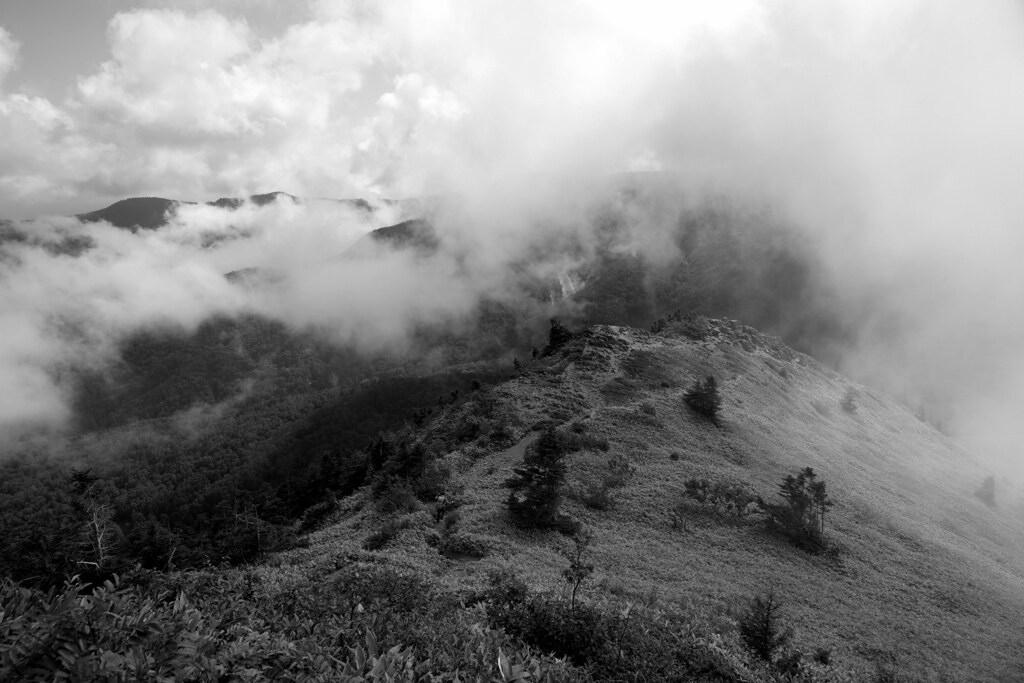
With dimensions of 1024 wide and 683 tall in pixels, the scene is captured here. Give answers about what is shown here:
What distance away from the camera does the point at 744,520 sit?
38.8m

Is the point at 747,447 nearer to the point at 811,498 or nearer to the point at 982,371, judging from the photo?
the point at 811,498

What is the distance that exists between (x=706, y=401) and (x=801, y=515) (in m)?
20.4

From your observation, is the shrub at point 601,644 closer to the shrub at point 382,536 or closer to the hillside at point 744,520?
the hillside at point 744,520

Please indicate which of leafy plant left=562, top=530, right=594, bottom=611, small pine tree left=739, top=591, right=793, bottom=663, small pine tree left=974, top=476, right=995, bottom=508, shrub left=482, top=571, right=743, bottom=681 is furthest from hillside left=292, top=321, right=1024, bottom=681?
shrub left=482, top=571, right=743, bottom=681

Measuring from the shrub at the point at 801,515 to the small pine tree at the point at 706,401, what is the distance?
16039mm

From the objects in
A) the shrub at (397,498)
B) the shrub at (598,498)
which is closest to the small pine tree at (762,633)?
the shrub at (598,498)

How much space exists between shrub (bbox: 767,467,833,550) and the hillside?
131 cm

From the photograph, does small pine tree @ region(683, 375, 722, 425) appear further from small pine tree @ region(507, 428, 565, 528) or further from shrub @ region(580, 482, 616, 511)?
small pine tree @ region(507, 428, 565, 528)

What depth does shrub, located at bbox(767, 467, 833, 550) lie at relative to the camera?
37469mm

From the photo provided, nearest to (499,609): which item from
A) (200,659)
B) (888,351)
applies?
(200,659)

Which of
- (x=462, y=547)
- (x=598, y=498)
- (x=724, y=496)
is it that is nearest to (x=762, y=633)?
(x=462, y=547)

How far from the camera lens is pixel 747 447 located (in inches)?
2110

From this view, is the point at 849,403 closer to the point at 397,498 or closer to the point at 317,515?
the point at 397,498

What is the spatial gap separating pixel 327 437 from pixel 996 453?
620 ft
